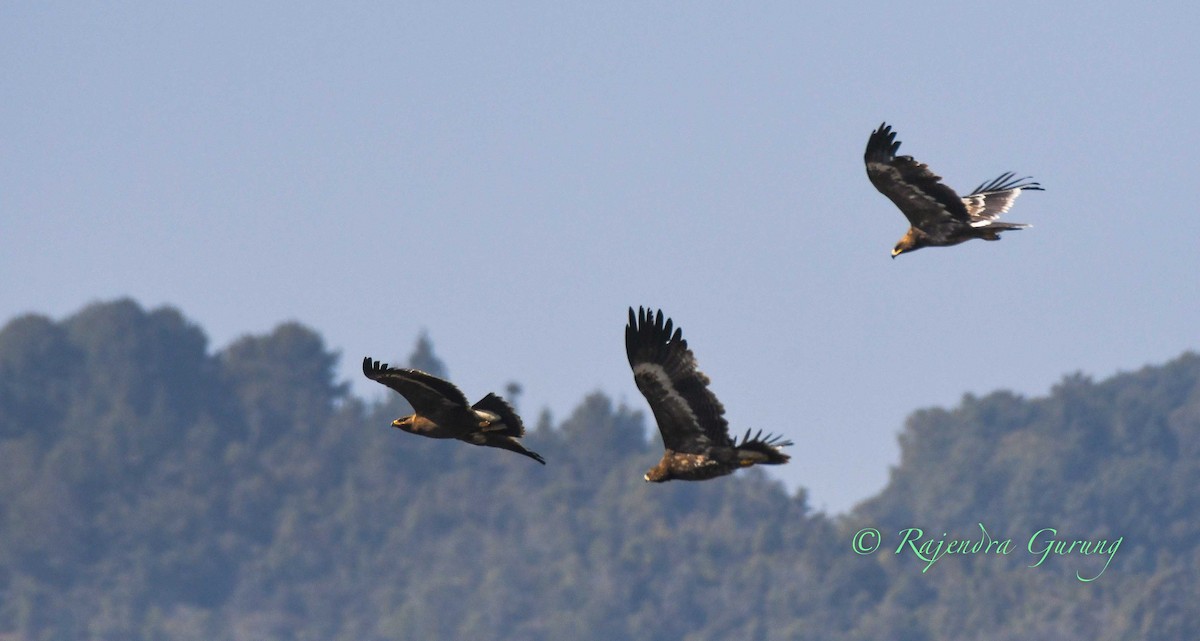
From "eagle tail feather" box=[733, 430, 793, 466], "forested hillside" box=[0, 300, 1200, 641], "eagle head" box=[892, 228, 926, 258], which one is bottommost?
"eagle tail feather" box=[733, 430, 793, 466]

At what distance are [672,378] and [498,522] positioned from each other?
16125 cm

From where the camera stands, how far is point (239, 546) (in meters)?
182

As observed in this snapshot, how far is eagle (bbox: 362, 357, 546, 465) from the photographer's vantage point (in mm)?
27047

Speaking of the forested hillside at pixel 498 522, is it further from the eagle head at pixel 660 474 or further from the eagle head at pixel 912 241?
the eagle head at pixel 660 474

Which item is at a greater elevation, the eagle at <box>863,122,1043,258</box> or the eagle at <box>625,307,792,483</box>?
the eagle at <box>863,122,1043,258</box>

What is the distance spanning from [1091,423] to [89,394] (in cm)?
8054

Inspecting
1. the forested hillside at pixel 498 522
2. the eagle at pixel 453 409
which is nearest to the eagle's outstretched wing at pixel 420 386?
the eagle at pixel 453 409

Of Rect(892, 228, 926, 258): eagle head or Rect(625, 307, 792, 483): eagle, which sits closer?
Rect(625, 307, 792, 483): eagle

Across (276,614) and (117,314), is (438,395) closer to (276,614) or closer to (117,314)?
(276,614)

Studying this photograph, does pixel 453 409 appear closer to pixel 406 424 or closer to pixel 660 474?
pixel 406 424

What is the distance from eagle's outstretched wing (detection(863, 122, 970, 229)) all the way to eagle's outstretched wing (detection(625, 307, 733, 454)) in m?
6.02

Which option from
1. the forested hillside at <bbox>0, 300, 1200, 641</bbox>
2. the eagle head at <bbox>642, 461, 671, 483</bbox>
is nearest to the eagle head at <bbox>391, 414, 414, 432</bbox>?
the eagle head at <bbox>642, 461, 671, 483</bbox>

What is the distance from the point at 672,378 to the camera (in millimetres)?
26047

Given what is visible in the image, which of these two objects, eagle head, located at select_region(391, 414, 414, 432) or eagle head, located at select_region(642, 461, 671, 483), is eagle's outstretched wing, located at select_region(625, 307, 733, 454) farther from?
eagle head, located at select_region(391, 414, 414, 432)
